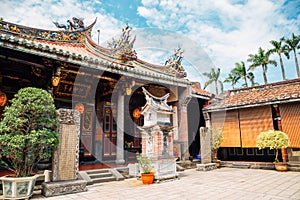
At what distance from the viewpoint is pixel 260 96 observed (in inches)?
410

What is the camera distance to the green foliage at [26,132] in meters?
4.89

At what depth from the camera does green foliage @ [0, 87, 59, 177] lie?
489 cm

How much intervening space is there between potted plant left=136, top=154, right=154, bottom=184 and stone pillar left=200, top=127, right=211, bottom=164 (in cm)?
403

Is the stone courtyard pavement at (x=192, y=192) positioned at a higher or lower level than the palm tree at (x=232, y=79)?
lower

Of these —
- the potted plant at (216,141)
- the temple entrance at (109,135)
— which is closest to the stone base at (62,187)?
the temple entrance at (109,135)

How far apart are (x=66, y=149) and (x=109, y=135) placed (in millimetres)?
4675

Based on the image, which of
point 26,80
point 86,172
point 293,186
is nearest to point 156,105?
point 86,172

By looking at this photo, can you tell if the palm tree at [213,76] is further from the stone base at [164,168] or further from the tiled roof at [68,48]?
the stone base at [164,168]

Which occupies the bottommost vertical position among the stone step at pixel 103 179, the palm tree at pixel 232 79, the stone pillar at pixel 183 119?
the stone step at pixel 103 179

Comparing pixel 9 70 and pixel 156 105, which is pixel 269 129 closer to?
pixel 156 105

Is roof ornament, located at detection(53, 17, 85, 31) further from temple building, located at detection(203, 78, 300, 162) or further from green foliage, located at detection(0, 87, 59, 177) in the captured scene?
temple building, located at detection(203, 78, 300, 162)

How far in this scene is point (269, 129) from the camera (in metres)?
9.77

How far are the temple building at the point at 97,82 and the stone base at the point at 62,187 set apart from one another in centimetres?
289

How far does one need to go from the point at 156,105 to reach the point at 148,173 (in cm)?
230
